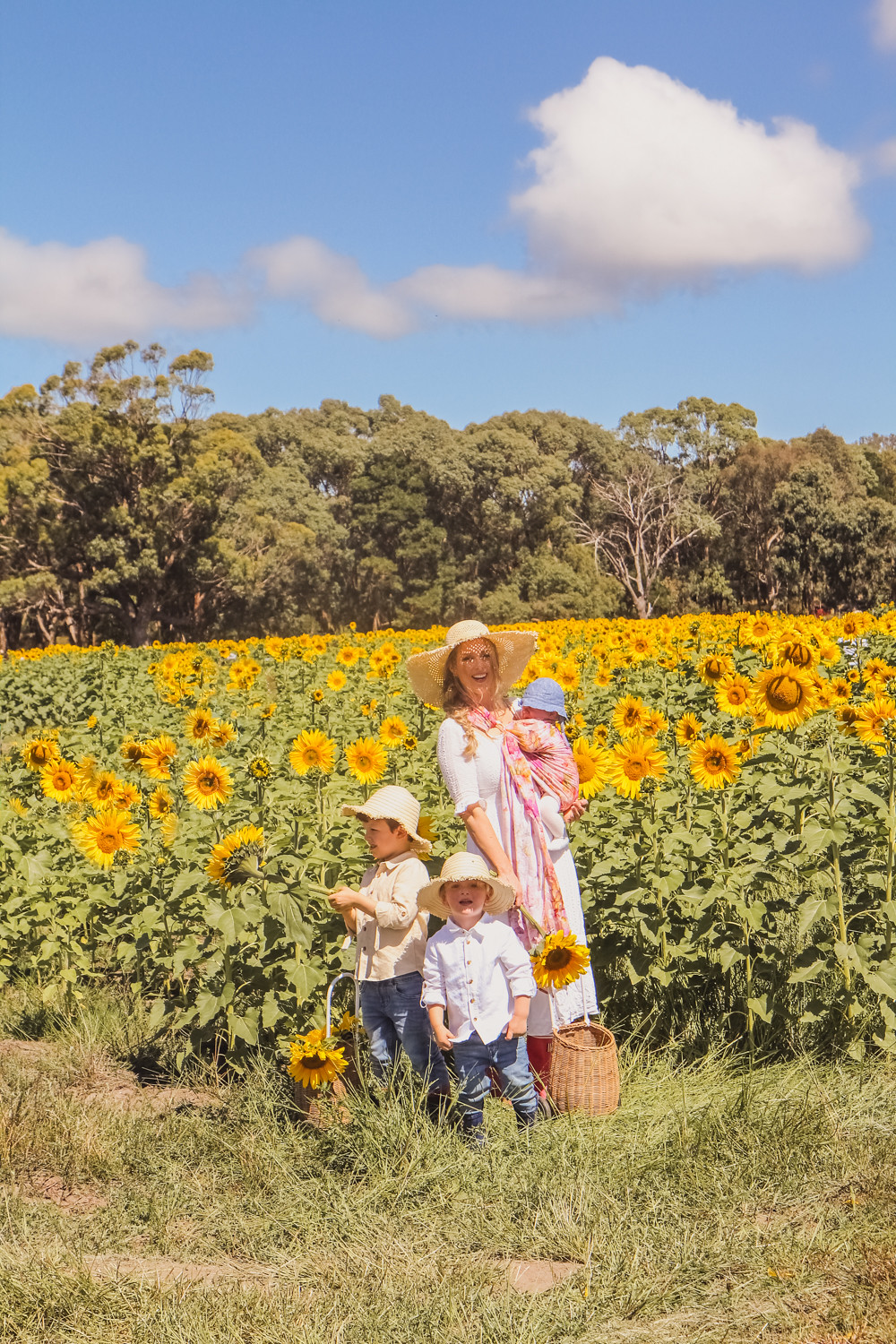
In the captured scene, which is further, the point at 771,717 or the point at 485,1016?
the point at 771,717

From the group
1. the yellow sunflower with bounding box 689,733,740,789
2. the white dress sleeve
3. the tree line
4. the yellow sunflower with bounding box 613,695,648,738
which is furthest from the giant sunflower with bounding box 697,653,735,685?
the tree line

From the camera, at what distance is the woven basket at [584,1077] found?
155 inches

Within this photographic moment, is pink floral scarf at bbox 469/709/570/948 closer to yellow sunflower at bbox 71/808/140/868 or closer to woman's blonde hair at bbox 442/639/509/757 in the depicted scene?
woman's blonde hair at bbox 442/639/509/757

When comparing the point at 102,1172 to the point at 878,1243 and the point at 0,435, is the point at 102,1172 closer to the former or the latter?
the point at 878,1243

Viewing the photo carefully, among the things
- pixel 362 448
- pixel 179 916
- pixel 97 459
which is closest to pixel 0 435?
pixel 97 459

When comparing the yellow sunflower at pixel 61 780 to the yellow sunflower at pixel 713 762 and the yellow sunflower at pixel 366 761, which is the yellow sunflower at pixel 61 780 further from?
the yellow sunflower at pixel 713 762

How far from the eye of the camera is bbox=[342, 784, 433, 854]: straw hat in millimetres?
3994

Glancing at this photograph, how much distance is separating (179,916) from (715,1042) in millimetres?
2323

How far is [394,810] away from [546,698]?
29.5 inches

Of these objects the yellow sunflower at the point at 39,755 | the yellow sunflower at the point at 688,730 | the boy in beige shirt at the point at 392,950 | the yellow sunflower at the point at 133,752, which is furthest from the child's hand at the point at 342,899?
the yellow sunflower at the point at 39,755

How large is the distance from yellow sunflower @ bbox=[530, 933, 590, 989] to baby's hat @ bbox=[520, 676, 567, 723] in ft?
3.00

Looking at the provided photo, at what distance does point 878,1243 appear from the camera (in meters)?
3.16

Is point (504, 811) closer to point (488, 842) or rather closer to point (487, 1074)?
point (488, 842)

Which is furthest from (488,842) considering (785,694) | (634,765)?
(785,694)
